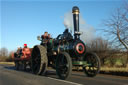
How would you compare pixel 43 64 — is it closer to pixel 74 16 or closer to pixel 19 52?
pixel 74 16

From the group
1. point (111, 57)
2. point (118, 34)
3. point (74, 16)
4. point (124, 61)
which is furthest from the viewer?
point (111, 57)

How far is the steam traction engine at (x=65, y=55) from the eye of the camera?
29.8 ft

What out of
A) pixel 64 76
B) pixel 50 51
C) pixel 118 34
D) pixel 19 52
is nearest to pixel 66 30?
pixel 50 51

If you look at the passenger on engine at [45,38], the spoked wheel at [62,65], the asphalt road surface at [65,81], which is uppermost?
the passenger on engine at [45,38]

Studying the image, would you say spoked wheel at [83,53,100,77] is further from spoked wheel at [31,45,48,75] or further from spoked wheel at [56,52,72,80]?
spoked wheel at [31,45,48,75]

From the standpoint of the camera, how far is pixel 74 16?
990cm

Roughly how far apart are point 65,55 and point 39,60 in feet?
10.5

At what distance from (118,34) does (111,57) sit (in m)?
4.07

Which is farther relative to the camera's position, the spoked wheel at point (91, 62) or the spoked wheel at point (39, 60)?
the spoked wheel at point (39, 60)

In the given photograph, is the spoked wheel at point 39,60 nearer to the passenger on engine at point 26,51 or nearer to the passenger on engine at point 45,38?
the passenger on engine at point 45,38

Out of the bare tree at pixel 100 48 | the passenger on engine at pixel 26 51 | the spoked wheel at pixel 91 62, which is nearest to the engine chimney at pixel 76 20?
the spoked wheel at pixel 91 62

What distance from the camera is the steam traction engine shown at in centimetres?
908

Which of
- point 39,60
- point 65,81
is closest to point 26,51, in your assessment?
point 39,60

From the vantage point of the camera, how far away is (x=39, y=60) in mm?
11219
